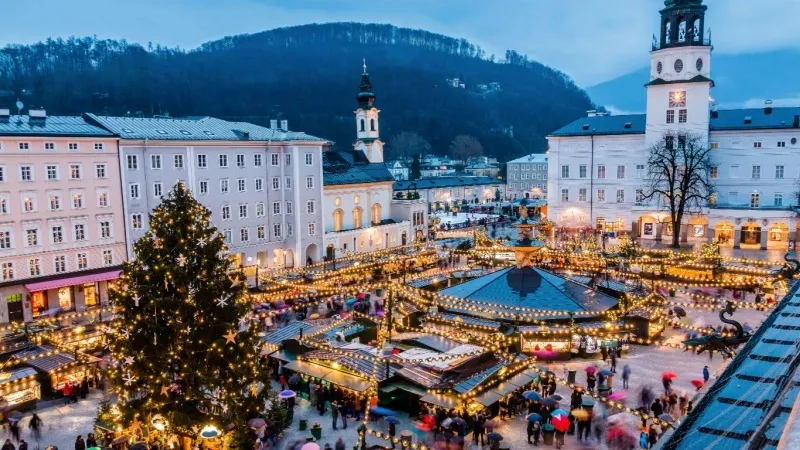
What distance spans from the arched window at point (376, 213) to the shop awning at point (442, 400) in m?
40.6

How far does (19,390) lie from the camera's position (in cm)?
2120

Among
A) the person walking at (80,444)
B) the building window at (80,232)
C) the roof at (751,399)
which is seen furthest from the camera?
the building window at (80,232)

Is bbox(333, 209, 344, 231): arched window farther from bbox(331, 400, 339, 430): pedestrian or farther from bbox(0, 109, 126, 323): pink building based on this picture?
bbox(331, 400, 339, 430): pedestrian

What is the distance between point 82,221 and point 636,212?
46289 mm

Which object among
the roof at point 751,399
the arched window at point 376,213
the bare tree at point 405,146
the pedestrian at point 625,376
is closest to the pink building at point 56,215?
the arched window at point 376,213

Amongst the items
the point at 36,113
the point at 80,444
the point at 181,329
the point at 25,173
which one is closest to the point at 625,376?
the point at 181,329

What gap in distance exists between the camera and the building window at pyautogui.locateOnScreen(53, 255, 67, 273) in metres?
34.8

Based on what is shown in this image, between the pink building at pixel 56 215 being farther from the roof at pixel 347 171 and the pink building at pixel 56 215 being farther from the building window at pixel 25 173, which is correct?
the roof at pixel 347 171

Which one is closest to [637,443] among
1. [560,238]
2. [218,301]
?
[218,301]

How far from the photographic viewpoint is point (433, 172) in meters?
128

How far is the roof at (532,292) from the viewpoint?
90.8ft

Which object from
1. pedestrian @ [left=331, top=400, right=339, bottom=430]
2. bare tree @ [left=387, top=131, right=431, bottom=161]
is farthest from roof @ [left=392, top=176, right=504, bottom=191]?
pedestrian @ [left=331, top=400, right=339, bottom=430]

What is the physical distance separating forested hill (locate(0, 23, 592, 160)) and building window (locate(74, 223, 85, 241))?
39.3 meters

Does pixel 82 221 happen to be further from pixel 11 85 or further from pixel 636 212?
pixel 11 85
